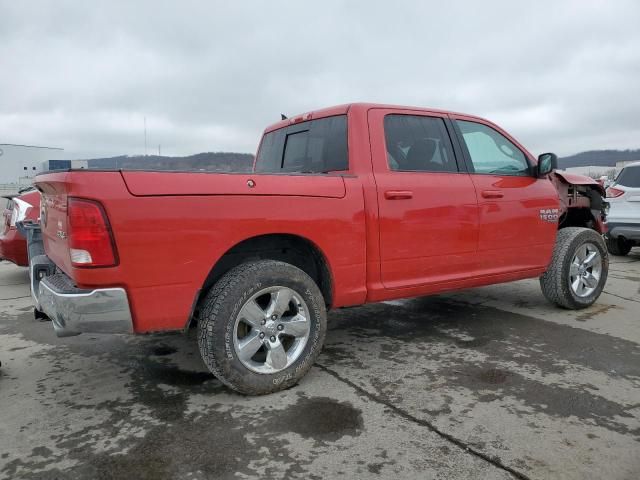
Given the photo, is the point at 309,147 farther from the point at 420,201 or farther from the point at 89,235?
the point at 89,235

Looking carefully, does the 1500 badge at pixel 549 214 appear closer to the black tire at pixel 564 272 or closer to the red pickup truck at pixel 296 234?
the red pickup truck at pixel 296 234

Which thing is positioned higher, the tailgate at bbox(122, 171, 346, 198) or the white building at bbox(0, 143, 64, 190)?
the white building at bbox(0, 143, 64, 190)

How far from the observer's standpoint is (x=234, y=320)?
278 cm

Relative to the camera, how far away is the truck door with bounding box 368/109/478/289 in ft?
11.2

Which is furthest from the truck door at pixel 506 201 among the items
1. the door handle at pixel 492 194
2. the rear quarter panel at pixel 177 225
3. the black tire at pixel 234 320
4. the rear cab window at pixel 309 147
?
the black tire at pixel 234 320

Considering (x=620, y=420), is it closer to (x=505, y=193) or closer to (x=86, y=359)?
(x=505, y=193)

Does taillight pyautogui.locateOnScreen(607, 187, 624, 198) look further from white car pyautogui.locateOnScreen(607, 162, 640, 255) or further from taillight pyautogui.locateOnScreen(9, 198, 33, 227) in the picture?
taillight pyautogui.locateOnScreen(9, 198, 33, 227)

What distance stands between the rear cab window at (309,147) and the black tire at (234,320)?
98cm

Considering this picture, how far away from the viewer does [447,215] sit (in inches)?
145

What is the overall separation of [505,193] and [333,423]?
2578 millimetres

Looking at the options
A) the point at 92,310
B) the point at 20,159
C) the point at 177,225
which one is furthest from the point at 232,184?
the point at 20,159

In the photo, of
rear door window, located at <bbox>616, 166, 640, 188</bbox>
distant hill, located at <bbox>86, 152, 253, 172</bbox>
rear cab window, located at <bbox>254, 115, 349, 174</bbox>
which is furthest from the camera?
rear door window, located at <bbox>616, 166, 640, 188</bbox>

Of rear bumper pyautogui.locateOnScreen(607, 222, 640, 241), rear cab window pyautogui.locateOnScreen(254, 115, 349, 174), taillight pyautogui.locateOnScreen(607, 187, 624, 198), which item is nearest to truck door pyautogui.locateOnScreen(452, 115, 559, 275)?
rear cab window pyautogui.locateOnScreen(254, 115, 349, 174)

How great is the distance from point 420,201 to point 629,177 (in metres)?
6.39
